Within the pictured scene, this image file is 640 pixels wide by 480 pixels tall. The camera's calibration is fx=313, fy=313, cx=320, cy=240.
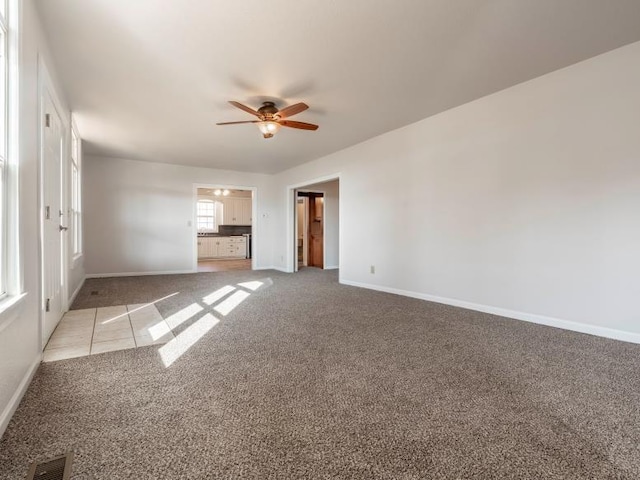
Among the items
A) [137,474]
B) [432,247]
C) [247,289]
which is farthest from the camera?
[247,289]

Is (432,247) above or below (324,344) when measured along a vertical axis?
above

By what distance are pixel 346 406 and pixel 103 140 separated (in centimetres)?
554

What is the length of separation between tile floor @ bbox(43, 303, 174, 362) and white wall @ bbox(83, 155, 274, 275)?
9.95ft

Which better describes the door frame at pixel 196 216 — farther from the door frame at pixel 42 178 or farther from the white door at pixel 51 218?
the white door at pixel 51 218

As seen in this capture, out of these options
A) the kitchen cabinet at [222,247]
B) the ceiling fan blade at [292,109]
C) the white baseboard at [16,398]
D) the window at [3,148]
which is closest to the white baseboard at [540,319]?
the ceiling fan blade at [292,109]

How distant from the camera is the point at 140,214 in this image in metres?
6.47

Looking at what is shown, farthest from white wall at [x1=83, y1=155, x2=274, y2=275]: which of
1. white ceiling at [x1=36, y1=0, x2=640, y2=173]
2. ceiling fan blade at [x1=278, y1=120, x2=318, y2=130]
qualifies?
ceiling fan blade at [x1=278, y1=120, x2=318, y2=130]

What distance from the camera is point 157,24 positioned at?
226 cm

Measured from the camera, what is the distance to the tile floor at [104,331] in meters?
2.43

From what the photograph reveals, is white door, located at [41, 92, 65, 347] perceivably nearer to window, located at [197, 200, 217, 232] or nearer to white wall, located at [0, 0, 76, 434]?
white wall, located at [0, 0, 76, 434]

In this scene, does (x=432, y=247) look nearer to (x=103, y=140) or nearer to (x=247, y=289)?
(x=247, y=289)

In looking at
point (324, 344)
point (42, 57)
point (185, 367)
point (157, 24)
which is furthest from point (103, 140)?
point (324, 344)

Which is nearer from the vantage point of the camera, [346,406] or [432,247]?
[346,406]

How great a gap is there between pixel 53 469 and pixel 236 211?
9931 millimetres
